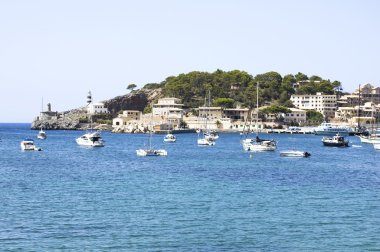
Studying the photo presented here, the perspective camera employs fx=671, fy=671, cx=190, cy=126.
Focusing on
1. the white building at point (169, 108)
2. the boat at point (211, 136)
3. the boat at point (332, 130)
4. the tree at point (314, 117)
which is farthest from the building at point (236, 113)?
the boat at point (211, 136)

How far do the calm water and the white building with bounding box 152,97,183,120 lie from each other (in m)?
119

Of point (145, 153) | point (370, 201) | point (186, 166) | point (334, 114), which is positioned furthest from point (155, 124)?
point (370, 201)

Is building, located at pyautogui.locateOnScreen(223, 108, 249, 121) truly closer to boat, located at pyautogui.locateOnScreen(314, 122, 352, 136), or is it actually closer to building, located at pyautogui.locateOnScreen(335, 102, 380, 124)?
boat, located at pyautogui.locateOnScreen(314, 122, 352, 136)

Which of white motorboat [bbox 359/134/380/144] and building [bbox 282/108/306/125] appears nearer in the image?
white motorboat [bbox 359/134/380/144]

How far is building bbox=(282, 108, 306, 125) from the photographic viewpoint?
186250 mm

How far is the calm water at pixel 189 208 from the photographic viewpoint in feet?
86.1

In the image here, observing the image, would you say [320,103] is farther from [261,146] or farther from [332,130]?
[261,146]

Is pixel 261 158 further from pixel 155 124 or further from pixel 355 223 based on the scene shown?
pixel 155 124

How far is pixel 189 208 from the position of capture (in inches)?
1326

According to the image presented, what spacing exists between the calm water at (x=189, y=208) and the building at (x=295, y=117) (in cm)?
12838

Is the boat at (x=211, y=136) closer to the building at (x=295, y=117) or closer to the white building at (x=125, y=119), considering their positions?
the white building at (x=125, y=119)

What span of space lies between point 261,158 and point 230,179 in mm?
23067

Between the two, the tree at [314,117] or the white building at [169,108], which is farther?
the tree at [314,117]

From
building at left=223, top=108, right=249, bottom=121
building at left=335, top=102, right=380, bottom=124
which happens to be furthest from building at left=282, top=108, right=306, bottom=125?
building at left=335, top=102, right=380, bottom=124
